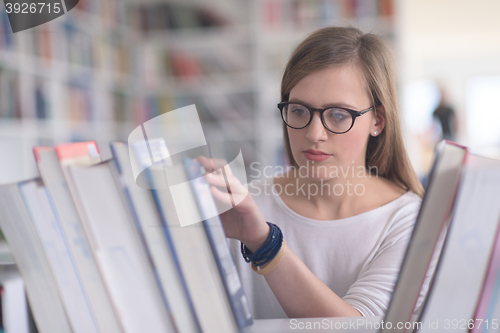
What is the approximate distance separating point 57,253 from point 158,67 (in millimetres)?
3162

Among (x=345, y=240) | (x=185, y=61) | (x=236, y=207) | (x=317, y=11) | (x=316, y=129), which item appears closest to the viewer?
(x=236, y=207)

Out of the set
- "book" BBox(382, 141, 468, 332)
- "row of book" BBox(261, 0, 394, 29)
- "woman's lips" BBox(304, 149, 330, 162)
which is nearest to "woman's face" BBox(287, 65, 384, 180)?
"woman's lips" BBox(304, 149, 330, 162)

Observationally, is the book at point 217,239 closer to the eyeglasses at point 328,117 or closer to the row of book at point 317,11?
the eyeglasses at point 328,117

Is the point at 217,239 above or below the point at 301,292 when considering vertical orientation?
above

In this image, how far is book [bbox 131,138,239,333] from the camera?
368 mm

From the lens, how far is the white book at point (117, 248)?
38 centimetres

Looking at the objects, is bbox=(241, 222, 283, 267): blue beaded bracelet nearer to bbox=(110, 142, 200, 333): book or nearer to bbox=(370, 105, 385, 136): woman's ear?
bbox=(110, 142, 200, 333): book

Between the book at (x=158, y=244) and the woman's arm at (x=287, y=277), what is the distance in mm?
90

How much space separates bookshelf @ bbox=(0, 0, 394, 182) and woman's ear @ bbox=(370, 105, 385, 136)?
81.8 inches

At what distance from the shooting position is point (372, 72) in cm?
68

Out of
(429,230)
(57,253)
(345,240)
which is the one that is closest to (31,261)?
(57,253)

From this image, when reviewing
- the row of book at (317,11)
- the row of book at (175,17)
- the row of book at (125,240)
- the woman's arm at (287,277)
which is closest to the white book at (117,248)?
the row of book at (125,240)

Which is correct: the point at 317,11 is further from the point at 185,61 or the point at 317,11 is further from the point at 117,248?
the point at 117,248

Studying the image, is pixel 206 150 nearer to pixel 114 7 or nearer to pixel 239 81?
pixel 239 81
